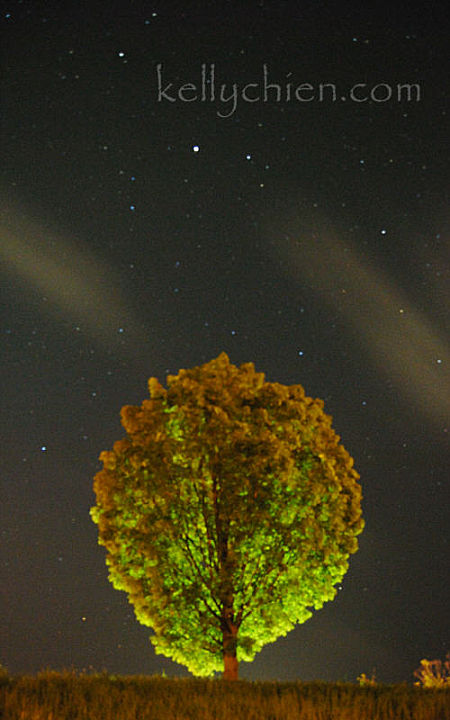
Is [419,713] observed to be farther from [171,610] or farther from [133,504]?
[133,504]

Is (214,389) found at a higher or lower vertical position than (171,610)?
higher

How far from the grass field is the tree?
452 cm

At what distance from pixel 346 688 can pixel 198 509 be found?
6.83 meters

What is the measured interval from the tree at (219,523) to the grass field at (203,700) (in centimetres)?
452

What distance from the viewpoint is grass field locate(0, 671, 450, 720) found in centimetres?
1064

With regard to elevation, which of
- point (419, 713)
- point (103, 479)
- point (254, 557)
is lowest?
point (419, 713)

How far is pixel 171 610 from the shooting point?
60.1 ft

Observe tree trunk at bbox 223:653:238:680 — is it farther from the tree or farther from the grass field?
the grass field

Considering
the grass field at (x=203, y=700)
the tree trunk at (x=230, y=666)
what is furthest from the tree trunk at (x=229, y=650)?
the grass field at (x=203, y=700)

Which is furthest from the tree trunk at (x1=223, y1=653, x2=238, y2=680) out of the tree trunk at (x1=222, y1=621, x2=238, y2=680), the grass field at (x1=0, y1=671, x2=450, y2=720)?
the grass field at (x1=0, y1=671, x2=450, y2=720)

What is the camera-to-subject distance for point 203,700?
453 inches

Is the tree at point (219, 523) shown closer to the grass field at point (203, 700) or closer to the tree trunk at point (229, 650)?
the tree trunk at point (229, 650)

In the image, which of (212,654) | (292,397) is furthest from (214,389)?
(212,654)

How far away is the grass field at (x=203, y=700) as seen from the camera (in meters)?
10.6
